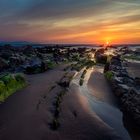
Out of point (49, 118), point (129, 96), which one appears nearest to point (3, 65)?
point (129, 96)

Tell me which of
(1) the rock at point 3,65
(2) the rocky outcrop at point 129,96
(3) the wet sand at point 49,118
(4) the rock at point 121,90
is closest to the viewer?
(3) the wet sand at point 49,118

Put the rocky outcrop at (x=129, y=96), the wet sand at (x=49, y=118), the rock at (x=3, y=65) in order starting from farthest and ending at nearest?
the rock at (x=3, y=65) → the rocky outcrop at (x=129, y=96) → the wet sand at (x=49, y=118)

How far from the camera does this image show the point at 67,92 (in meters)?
22.2

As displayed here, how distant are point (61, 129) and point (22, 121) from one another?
228 centimetres

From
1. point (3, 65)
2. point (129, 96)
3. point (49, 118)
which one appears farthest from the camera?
point (3, 65)

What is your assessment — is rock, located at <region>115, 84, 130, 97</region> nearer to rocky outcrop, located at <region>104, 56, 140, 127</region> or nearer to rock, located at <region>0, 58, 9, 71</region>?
rocky outcrop, located at <region>104, 56, 140, 127</region>

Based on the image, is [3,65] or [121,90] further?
[3,65]

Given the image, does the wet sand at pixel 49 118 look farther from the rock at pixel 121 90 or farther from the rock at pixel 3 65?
the rock at pixel 3 65

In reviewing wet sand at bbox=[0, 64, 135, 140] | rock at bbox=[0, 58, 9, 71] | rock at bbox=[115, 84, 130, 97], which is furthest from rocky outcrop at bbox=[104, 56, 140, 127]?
rock at bbox=[0, 58, 9, 71]

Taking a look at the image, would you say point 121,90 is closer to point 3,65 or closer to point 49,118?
point 49,118

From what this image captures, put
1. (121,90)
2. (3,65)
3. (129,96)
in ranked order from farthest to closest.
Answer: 1. (3,65)
2. (121,90)
3. (129,96)

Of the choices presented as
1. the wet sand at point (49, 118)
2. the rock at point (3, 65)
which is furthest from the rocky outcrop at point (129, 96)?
the rock at point (3, 65)

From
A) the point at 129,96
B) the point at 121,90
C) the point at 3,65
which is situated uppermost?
the point at 129,96

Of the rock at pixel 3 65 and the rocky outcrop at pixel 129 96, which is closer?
the rocky outcrop at pixel 129 96
